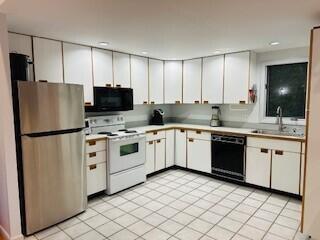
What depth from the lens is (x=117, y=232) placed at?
2.44 meters

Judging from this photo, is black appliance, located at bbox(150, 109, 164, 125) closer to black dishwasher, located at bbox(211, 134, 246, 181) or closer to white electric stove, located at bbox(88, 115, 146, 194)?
white electric stove, located at bbox(88, 115, 146, 194)

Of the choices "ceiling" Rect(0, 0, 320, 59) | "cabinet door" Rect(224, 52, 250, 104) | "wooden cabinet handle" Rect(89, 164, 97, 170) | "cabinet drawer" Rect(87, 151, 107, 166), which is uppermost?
"ceiling" Rect(0, 0, 320, 59)

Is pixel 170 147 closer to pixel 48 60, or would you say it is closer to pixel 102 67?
pixel 102 67

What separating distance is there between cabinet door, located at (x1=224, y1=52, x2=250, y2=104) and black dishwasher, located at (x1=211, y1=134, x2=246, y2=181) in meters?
0.76

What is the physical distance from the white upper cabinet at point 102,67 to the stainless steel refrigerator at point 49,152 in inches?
33.2

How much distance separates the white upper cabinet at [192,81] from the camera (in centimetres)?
450

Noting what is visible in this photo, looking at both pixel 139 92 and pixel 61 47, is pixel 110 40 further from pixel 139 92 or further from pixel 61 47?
pixel 139 92

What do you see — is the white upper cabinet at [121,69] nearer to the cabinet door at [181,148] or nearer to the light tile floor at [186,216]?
the cabinet door at [181,148]

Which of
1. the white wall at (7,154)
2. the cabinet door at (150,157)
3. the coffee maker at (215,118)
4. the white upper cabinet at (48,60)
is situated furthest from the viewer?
the coffee maker at (215,118)

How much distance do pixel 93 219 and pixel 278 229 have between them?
218cm

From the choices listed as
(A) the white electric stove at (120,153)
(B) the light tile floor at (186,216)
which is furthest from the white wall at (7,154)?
(A) the white electric stove at (120,153)

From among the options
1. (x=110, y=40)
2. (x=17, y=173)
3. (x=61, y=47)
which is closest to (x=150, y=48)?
(x=110, y=40)

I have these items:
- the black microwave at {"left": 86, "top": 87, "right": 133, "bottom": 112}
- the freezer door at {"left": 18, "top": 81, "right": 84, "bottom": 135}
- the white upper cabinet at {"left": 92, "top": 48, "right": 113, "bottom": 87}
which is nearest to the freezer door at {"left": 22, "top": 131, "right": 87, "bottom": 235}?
the freezer door at {"left": 18, "top": 81, "right": 84, "bottom": 135}

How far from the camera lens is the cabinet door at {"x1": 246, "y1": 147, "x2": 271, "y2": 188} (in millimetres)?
3385
